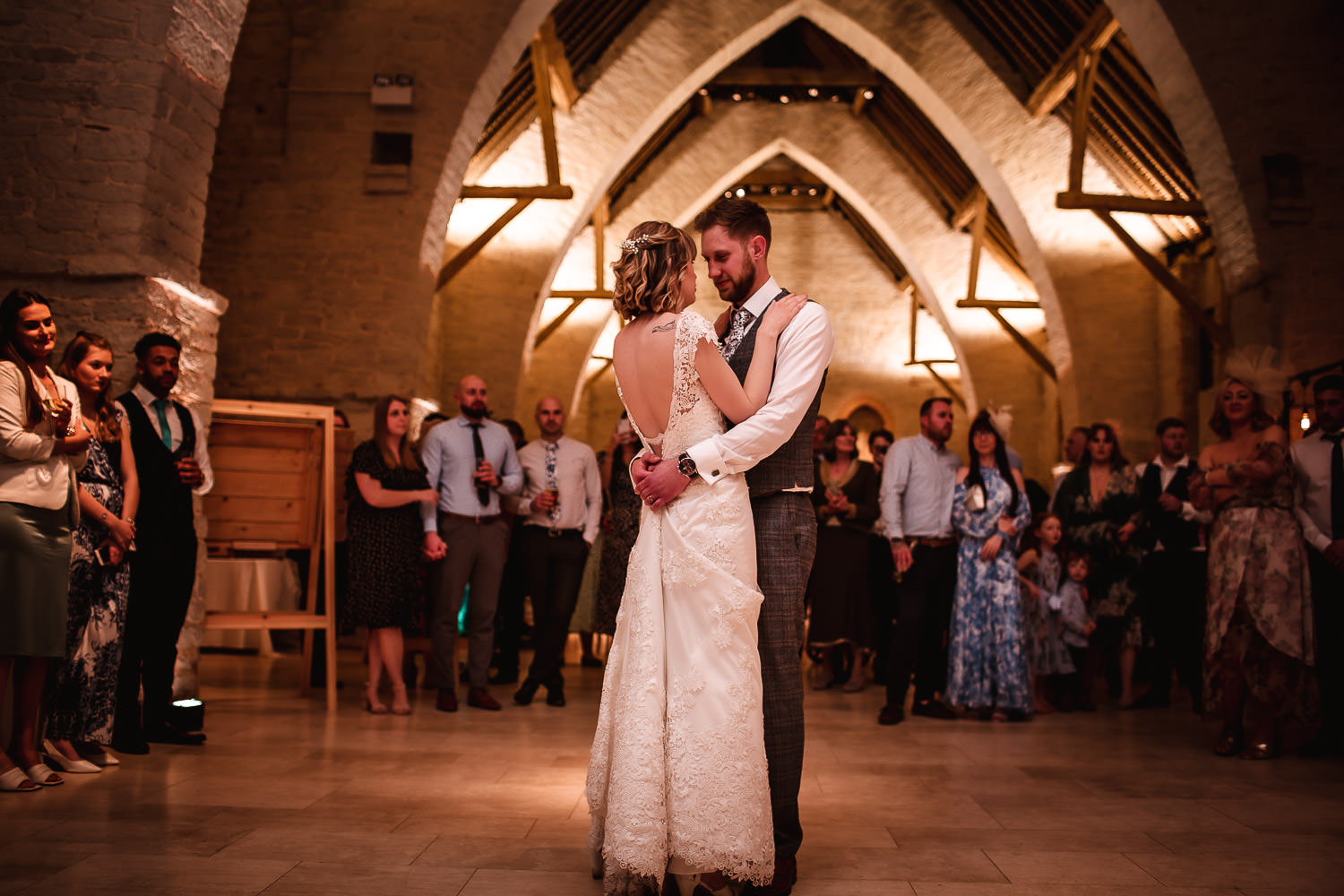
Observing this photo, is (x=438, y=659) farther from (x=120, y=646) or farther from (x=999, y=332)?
(x=999, y=332)

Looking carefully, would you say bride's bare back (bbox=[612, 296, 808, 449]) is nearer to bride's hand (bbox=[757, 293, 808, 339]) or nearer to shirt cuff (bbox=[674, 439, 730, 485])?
bride's hand (bbox=[757, 293, 808, 339])

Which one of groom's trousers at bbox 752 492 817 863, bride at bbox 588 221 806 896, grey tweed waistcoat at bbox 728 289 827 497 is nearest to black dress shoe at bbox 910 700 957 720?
groom's trousers at bbox 752 492 817 863

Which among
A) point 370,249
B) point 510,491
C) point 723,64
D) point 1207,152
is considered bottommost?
point 510,491

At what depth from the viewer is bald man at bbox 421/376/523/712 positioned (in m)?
4.98

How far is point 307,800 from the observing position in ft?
10.00

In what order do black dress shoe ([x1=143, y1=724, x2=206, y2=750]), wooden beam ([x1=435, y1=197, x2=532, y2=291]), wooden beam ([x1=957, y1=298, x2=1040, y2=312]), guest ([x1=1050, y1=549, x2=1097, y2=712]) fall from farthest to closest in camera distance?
wooden beam ([x1=957, y1=298, x2=1040, y2=312]) < wooden beam ([x1=435, y1=197, x2=532, y2=291]) < guest ([x1=1050, y1=549, x2=1097, y2=712]) < black dress shoe ([x1=143, y1=724, x2=206, y2=750])

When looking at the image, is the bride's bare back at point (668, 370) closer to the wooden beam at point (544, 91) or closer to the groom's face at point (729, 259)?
the groom's face at point (729, 259)

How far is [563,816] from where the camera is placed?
9.66ft

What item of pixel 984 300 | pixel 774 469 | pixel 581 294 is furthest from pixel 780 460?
pixel 984 300

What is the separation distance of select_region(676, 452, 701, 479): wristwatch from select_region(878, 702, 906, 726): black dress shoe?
2.86m

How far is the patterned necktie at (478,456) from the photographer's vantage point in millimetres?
5047

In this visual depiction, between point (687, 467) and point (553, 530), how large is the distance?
10.2 feet

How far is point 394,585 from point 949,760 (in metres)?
2.46

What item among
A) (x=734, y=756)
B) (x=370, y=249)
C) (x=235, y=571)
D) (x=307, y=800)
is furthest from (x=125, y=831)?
(x=370, y=249)
